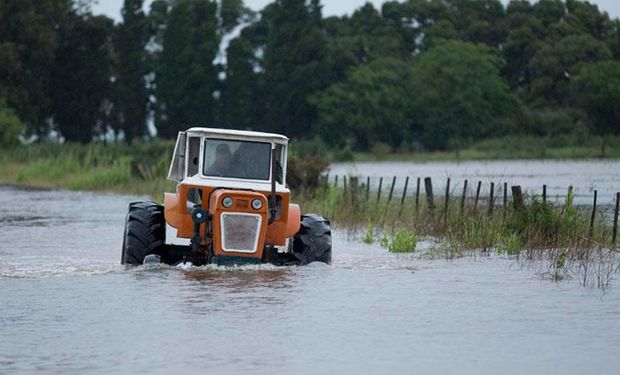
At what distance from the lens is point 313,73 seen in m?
118

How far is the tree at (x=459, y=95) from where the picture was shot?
122 m

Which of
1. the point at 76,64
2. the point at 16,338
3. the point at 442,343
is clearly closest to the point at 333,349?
the point at 442,343

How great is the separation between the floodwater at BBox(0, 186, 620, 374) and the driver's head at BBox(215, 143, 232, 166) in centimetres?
166

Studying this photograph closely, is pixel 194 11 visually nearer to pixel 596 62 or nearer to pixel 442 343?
pixel 596 62

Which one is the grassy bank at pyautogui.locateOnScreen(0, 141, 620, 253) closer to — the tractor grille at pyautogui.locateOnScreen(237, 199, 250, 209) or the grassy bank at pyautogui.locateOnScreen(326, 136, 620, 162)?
the tractor grille at pyautogui.locateOnScreen(237, 199, 250, 209)

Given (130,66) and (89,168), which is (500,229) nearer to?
(89,168)

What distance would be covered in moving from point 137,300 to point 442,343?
4.96m

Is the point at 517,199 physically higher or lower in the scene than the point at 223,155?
lower

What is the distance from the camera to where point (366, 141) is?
412ft

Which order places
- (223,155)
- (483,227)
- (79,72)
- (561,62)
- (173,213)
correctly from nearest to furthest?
(173,213) < (223,155) < (483,227) < (79,72) < (561,62)

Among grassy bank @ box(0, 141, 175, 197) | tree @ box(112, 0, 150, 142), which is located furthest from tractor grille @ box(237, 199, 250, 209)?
tree @ box(112, 0, 150, 142)

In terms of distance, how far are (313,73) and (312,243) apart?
315 ft

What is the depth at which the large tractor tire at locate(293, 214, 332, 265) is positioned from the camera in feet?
75.3

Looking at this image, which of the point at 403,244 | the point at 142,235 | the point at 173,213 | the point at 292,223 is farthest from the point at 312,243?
the point at 403,244
